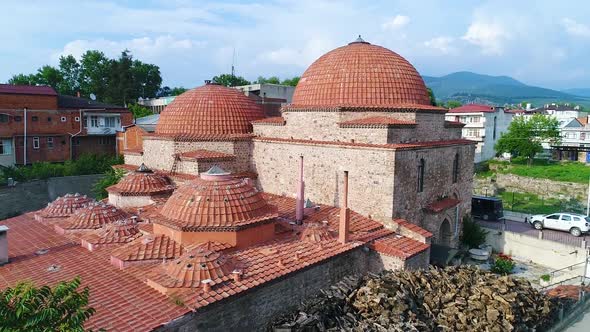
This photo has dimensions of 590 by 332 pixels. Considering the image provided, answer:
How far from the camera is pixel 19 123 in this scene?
904 inches

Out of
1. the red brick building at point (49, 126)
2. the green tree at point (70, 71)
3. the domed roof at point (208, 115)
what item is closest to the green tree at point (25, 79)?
the green tree at point (70, 71)

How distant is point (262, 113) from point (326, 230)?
761cm

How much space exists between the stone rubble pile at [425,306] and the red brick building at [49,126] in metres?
21.9

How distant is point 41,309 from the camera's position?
4832mm

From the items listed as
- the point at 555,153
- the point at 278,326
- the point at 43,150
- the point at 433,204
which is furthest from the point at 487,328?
the point at 555,153

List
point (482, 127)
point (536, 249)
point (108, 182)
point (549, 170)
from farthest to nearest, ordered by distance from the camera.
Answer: point (482, 127)
point (549, 170)
point (108, 182)
point (536, 249)

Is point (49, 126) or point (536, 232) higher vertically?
point (49, 126)

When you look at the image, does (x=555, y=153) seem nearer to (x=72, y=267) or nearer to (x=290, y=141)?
(x=290, y=141)

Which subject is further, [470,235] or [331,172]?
[470,235]

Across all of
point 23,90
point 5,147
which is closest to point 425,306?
point 5,147

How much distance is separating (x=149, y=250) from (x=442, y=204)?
9.08 meters

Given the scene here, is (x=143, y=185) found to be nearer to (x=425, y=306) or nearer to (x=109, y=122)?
(x=425, y=306)

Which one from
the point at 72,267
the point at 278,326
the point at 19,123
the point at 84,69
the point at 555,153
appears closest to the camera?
the point at 278,326

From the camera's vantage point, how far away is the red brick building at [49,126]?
2270cm
